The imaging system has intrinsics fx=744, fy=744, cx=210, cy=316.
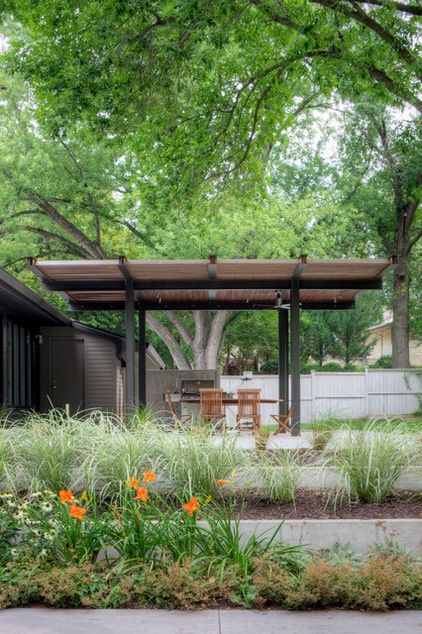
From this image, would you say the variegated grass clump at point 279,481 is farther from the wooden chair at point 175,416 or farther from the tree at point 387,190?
the tree at point 387,190

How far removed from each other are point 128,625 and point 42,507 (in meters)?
1.13

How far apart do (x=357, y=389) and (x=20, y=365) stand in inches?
419

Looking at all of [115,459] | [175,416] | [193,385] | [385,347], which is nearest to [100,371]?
[193,385]

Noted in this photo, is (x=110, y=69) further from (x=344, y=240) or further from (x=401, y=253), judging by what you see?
(x=401, y=253)

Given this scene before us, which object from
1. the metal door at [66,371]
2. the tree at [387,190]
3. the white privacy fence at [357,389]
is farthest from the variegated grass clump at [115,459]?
the tree at [387,190]

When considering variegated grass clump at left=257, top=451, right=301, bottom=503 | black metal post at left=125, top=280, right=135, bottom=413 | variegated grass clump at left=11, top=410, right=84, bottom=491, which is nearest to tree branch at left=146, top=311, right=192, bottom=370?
black metal post at left=125, top=280, right=135, bottom=413

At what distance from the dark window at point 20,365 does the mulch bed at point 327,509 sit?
380 inches

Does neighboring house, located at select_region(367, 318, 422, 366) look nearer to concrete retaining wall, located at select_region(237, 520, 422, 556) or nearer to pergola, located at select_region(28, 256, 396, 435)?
pergola, located at select_region(28, 256, 396, 435)

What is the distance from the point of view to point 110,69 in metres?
9.45

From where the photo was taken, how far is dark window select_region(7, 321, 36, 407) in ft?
49.3

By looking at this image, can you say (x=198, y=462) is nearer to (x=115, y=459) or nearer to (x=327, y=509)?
(x=115, y=459)

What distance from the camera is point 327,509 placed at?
6.05m

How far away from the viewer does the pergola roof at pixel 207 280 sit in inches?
429

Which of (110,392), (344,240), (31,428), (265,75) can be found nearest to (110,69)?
(265,75)
